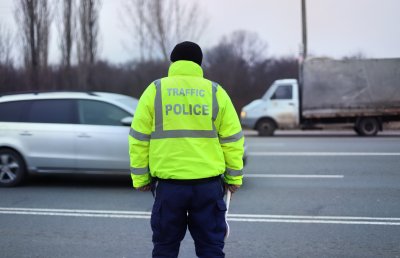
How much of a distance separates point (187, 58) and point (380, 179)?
6.46 m

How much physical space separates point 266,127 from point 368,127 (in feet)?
11.9

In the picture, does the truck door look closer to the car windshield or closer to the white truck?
the white truck

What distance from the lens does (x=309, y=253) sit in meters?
4.85

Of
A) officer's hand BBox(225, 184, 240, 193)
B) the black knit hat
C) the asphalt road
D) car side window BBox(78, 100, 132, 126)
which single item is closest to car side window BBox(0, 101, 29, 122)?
car side window BBox(78, 100, 132, 126)

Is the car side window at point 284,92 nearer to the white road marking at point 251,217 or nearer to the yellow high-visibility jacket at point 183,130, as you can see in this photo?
the white road marking at point 251,217

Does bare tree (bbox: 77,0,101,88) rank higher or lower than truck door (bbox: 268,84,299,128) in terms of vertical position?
higher

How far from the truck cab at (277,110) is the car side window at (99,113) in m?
11.0

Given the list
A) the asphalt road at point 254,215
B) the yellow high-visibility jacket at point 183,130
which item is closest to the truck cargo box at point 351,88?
the asphalt road at point 254,215

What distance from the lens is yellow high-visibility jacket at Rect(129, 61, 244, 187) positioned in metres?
3.26

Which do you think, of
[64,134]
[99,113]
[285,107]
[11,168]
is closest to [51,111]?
[64,134]

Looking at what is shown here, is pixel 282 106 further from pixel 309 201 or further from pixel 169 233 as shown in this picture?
pixel 169 233

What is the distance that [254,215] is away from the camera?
632 centimetres

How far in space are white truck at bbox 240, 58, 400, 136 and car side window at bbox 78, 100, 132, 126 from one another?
36.5 feet

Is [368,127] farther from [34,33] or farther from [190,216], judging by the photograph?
[190,216]
